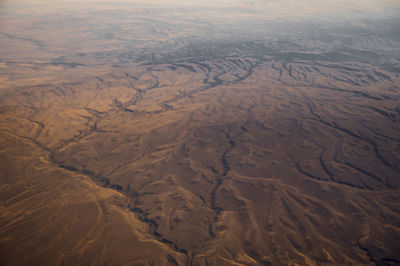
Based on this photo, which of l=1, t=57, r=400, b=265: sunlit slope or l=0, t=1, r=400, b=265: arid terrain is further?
l=1, t=57, r=400, b=265: sunlit slope

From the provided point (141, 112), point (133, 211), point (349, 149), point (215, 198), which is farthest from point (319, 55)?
point (133, 211)

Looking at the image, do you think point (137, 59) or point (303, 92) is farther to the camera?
point (137, 59)

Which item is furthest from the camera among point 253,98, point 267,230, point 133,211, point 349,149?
point 253,98

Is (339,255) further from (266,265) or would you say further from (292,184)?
(292,184)

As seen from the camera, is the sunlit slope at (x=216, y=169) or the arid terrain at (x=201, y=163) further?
the sunlit slope at (x=216, y=169)

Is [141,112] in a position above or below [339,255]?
below

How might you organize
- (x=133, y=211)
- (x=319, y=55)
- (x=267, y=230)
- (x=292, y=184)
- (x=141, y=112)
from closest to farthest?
→ (x=267, y=230)
(x=133, y=211)
(x=292, y=184)
(x=141, y=112)
(x=319, y=55)

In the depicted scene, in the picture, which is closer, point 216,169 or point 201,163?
point 216,169
